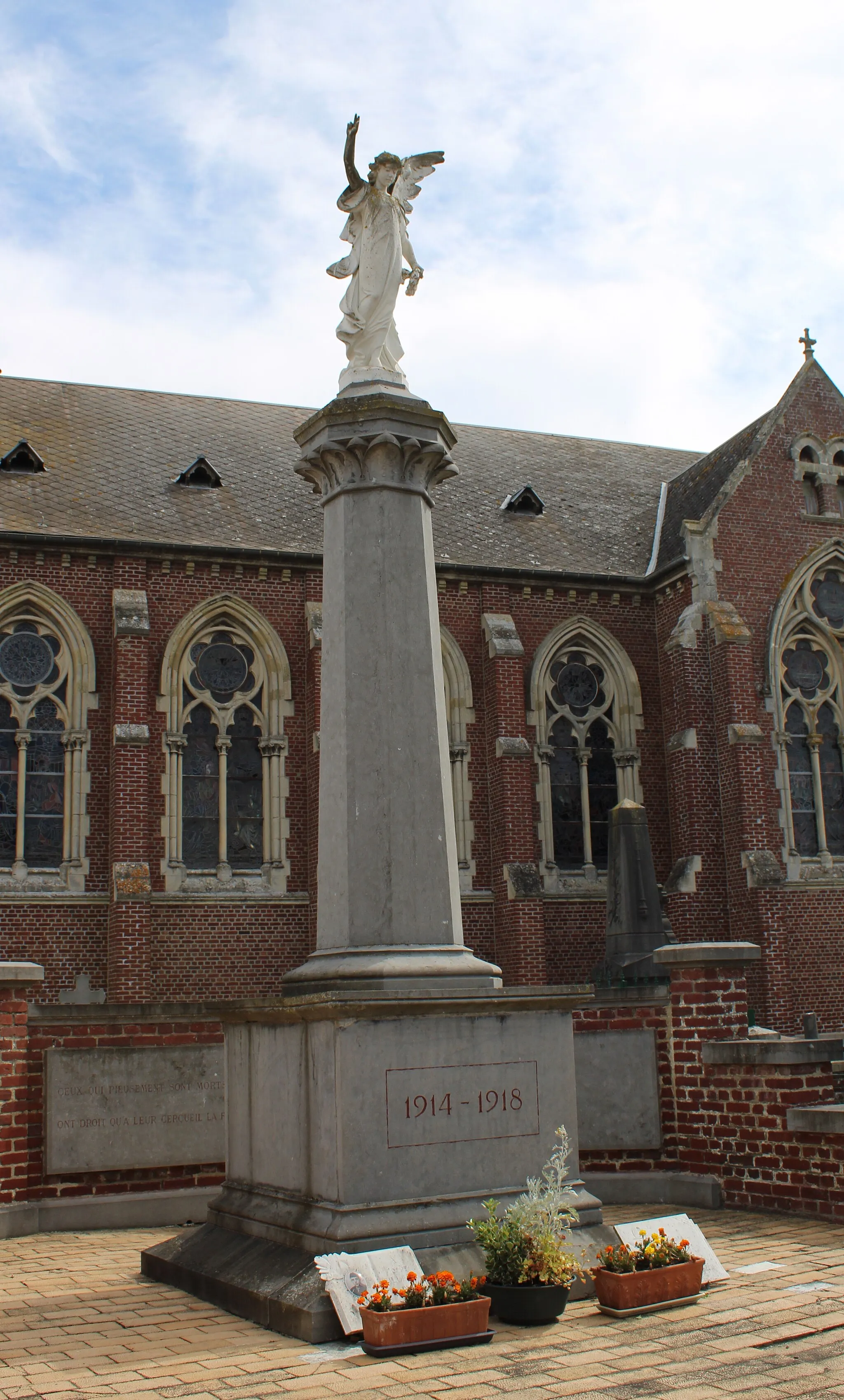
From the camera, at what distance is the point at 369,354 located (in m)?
8.35

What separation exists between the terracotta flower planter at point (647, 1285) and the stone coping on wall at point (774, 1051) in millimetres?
2928

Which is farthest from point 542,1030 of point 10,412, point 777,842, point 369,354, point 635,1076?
point 10,412

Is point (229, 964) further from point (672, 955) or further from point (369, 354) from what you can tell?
point (369, 354)

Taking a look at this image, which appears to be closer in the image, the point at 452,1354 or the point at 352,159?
the point at 452,1354

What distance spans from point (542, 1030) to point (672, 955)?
3224 mm

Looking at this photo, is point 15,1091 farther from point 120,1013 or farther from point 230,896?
point 230,896

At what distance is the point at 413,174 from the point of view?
8.42m

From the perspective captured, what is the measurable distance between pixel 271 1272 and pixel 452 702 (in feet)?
48.8

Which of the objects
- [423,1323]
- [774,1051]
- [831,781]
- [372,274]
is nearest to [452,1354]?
[423,1323]

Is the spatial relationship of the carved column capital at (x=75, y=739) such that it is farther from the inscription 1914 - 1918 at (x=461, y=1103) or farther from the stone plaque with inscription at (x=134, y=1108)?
the inscription 1914 - 1918 at (x=461, y=1103)

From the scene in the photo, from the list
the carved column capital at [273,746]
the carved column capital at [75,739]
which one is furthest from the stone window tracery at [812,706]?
the carved column capital at [75,739]

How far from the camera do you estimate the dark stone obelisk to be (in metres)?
16.2

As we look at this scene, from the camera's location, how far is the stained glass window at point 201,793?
19.1 meters

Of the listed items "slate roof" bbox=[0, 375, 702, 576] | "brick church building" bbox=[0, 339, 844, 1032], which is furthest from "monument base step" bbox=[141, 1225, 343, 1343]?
"slate roof" bbox=[0, 375, 702, 576]
